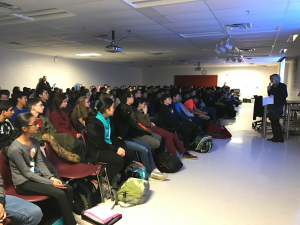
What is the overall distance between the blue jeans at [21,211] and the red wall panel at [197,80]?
18.8 meters

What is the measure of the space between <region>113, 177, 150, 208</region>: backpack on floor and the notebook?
0.77 ft

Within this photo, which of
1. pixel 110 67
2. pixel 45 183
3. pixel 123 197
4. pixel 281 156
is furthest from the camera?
pixel 110 67

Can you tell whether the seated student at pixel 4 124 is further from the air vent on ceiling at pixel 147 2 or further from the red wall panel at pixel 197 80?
the red wall panel at pixel 197 80

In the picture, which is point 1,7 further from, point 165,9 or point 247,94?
point 247,94

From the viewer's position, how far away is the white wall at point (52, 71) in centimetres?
1014

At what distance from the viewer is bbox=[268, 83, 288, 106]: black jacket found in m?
5.56

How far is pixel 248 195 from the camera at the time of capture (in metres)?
3.05

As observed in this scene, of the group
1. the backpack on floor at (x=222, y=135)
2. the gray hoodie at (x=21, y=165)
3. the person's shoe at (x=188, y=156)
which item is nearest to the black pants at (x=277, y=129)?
the backpack on floor at (x=222, y=135)

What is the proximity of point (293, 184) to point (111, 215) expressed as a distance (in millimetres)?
2598

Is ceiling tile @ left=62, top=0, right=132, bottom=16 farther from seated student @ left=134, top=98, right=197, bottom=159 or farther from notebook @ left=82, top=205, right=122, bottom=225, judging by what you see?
notebook @ left=82, top=205, right=122, bottom=225

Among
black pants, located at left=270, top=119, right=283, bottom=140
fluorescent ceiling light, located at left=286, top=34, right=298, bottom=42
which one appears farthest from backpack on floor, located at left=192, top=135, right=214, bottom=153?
fluorescent ceiling light, located at left=286, top=34, right=298, bottom=42

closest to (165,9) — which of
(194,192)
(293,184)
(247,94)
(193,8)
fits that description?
(193,8)

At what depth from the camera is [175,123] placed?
4.89m

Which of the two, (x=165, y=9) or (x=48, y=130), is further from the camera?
(x=165, y=9)
